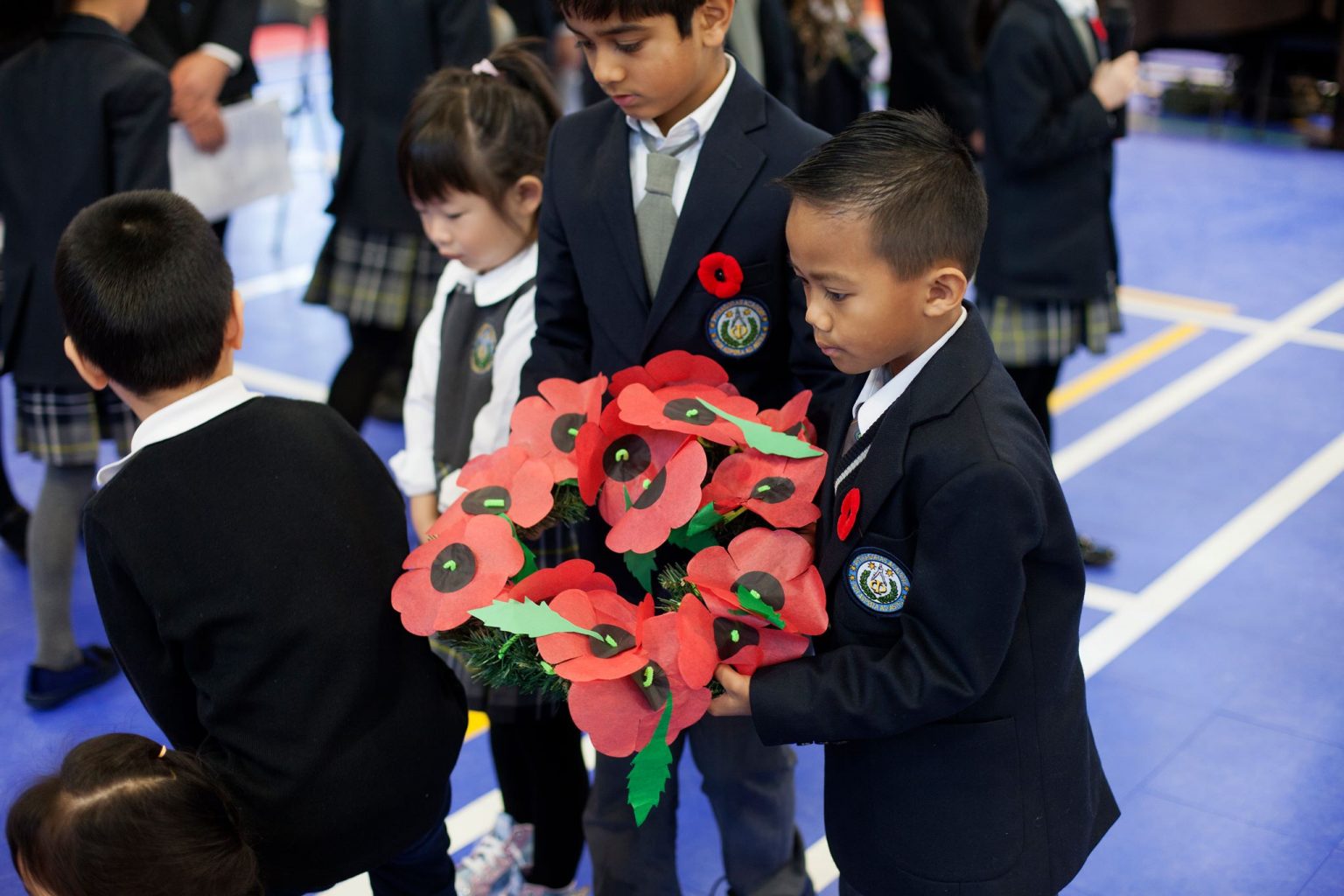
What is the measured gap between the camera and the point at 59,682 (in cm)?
300

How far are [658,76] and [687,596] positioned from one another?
2.53ft

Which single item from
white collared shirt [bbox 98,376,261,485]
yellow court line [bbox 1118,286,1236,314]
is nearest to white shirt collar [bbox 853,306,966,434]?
white collared shirt [bbox 98,376,261,485]

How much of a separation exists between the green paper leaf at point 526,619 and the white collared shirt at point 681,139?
2.39ft

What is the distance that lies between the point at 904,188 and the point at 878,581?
43 cm

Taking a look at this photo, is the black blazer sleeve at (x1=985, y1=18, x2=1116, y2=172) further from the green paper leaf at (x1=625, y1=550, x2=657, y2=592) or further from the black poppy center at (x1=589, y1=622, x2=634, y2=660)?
the black poppy center at (x1=589, y1=622, x2=634, y2=660)

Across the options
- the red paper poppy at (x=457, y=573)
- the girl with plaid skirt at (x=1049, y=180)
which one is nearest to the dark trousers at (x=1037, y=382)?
the girl with plaid skirt at (x=1049, y=180)

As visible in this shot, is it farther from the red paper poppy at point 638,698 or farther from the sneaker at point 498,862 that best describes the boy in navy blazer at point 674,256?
the red paper poppy at point 638,698

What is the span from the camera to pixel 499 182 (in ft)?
7.25

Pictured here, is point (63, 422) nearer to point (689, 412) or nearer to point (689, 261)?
point (689, 261)

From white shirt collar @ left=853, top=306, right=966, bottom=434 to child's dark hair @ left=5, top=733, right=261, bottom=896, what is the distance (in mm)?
883

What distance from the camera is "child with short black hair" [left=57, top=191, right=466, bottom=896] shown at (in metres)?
1.59

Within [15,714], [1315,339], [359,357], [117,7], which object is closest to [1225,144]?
[1315,339]

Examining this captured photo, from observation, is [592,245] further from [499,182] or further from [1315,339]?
[1315,339]

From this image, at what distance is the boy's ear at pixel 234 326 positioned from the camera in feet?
5.85
